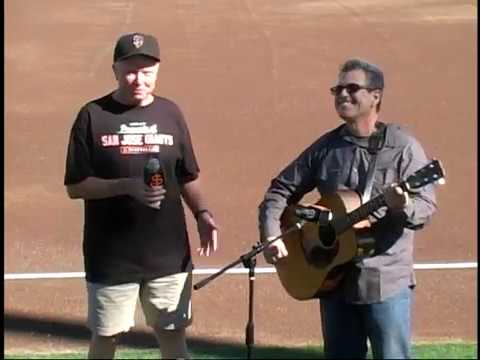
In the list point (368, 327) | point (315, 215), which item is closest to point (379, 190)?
point (315, 215)

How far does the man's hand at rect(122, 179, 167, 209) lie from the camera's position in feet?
18.3

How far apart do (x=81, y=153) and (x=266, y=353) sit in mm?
2154

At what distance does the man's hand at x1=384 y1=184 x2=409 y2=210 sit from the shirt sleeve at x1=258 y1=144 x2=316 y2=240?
0.51 metres

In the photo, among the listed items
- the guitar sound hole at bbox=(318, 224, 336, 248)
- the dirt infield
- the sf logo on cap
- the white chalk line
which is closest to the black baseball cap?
the sf logo on cap

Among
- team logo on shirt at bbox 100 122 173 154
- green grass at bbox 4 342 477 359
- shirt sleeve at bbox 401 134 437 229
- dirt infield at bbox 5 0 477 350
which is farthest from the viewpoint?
dirt infield at bbox 5 0 477 350

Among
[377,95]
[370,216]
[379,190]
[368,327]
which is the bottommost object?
[368,327]

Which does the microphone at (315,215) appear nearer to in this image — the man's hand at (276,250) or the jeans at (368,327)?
the man's hand at (276,250)

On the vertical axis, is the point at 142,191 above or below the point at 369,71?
below

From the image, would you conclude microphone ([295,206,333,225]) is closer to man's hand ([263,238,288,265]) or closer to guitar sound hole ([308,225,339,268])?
guitar sound hole ([308,225,339,268])

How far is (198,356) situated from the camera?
7.25 m

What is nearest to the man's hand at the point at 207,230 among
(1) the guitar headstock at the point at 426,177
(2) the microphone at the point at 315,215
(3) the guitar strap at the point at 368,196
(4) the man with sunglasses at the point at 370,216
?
(4) the man with sunglasses at the point at 370,216

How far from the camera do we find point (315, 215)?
540 centimetres

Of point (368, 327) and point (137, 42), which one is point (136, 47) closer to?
point (137, 42)

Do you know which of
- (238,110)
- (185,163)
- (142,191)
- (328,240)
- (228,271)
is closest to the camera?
(328,240)
